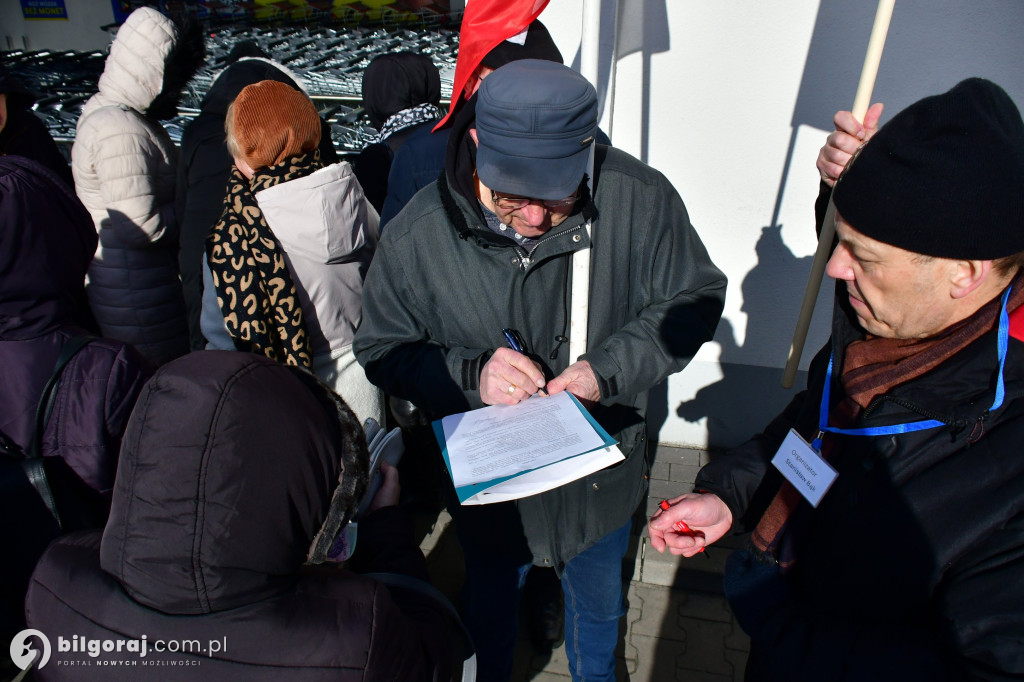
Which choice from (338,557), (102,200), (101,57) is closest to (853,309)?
(338,557)

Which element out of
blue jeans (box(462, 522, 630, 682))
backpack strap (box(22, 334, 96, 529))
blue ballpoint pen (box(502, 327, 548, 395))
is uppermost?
blue ballpoint pen (box(502, 327, 548, 395))

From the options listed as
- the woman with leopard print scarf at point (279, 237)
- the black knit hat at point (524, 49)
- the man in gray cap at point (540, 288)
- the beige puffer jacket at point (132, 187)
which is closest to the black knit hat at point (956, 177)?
the man in gray cap at point (540, 288)

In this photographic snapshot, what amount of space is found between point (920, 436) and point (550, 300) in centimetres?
91

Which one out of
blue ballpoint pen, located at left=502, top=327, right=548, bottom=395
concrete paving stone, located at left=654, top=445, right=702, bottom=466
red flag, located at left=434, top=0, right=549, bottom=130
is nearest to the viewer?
blue ballpoint pen, located at left=502, top=327, right=548, bottom=395

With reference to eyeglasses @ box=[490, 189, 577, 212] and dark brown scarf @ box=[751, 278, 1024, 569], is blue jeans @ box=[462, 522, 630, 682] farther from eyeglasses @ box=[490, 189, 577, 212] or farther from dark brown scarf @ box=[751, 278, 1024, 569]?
eyeglasses @ box=[490, 189, 577, 212]

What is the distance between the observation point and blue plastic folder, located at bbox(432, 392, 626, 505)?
4.49 feet

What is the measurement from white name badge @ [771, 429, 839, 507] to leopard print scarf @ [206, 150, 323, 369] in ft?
5.64

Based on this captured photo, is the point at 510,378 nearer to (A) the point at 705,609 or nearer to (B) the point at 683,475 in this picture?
(A) the point at 705,609

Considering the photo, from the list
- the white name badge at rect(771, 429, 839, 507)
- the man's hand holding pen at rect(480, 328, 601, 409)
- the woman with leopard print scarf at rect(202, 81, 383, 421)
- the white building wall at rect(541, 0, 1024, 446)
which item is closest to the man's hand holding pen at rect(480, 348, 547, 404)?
the man's hand holding pen at rect(480, 328, 601, 409)

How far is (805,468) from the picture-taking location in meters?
1.31

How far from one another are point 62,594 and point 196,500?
Result: 33 cm

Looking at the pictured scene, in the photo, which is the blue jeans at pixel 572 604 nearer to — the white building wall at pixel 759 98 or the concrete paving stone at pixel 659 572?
the concrete paving stone at pixel 659 572

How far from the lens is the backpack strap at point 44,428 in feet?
5.16

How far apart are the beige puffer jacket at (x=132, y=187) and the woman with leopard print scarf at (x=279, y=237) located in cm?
79
